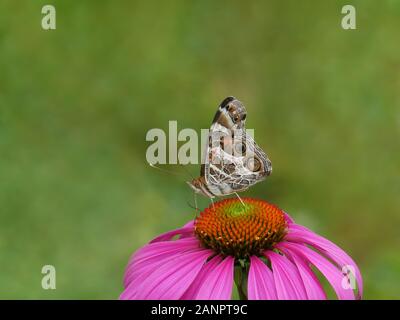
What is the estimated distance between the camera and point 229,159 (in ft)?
4.58

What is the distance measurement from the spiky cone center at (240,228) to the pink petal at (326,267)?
46 mm

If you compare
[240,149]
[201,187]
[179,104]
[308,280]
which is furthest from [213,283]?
[179,104]

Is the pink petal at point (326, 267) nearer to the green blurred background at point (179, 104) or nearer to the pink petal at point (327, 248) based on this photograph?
the pink petal at point (327, 248)

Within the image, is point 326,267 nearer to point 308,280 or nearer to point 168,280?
point 308,280

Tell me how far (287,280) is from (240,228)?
19cm

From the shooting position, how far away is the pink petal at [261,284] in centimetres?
107

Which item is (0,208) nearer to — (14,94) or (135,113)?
(14,94)

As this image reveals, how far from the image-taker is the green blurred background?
2.57 m

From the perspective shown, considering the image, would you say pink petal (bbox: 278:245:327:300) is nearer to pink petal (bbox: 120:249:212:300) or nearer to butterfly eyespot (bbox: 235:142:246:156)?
pink petal (bbox: 120:249:212:300)

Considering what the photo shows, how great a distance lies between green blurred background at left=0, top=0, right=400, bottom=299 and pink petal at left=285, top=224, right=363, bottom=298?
3.79 feet

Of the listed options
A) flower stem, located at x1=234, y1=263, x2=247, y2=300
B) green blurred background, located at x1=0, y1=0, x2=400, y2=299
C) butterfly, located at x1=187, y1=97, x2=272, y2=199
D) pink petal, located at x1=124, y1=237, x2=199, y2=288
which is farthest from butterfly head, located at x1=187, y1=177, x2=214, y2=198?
green blurred background, located at x1=0, y1=0, x2=400, y2=299

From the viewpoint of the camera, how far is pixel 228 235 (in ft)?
4.13

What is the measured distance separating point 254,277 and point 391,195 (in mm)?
1633
